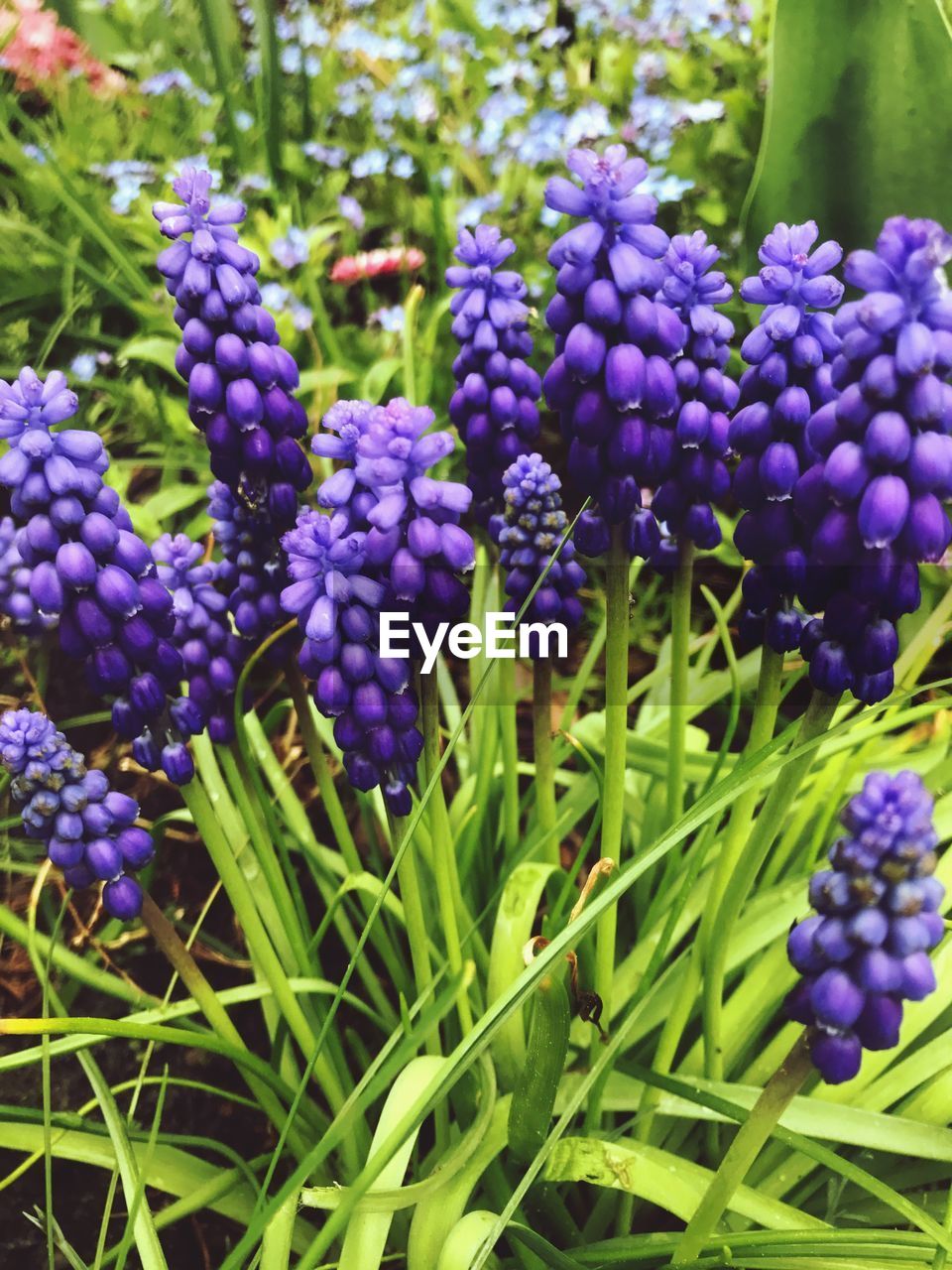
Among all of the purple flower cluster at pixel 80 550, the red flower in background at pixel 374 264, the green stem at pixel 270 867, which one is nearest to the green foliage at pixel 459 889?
the green stem at pixel 270 867

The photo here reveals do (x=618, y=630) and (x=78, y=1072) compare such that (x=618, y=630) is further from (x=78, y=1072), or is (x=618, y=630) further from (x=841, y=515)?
(x=78, y=1072)

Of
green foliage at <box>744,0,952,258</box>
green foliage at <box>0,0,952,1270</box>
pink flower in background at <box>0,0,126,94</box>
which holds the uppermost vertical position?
pink flower in background at <box>0,0,126,94</box>

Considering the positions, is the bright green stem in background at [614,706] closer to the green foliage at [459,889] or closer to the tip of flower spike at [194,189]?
the green foliage at [459,889]

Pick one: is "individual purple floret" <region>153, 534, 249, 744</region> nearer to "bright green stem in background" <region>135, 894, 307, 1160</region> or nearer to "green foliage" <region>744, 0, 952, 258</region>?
"bright green stem in background" <region>135, 894, 307, 1160</region>

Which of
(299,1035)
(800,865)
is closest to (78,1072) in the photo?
(299,1035)

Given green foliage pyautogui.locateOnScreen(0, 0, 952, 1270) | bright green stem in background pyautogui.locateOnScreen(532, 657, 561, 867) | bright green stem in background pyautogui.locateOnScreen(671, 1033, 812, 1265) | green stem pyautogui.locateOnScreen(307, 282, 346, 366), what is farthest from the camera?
green stem pyautogui.locateOnScreen(307, 282, 346, 366)

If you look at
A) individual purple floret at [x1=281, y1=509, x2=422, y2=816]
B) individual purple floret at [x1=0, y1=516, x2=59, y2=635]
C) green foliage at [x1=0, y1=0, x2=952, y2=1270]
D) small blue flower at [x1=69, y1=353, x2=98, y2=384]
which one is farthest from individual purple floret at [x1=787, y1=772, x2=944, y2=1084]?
small blue flower at [x1=69, y1=353, x2=98, y2=384]
